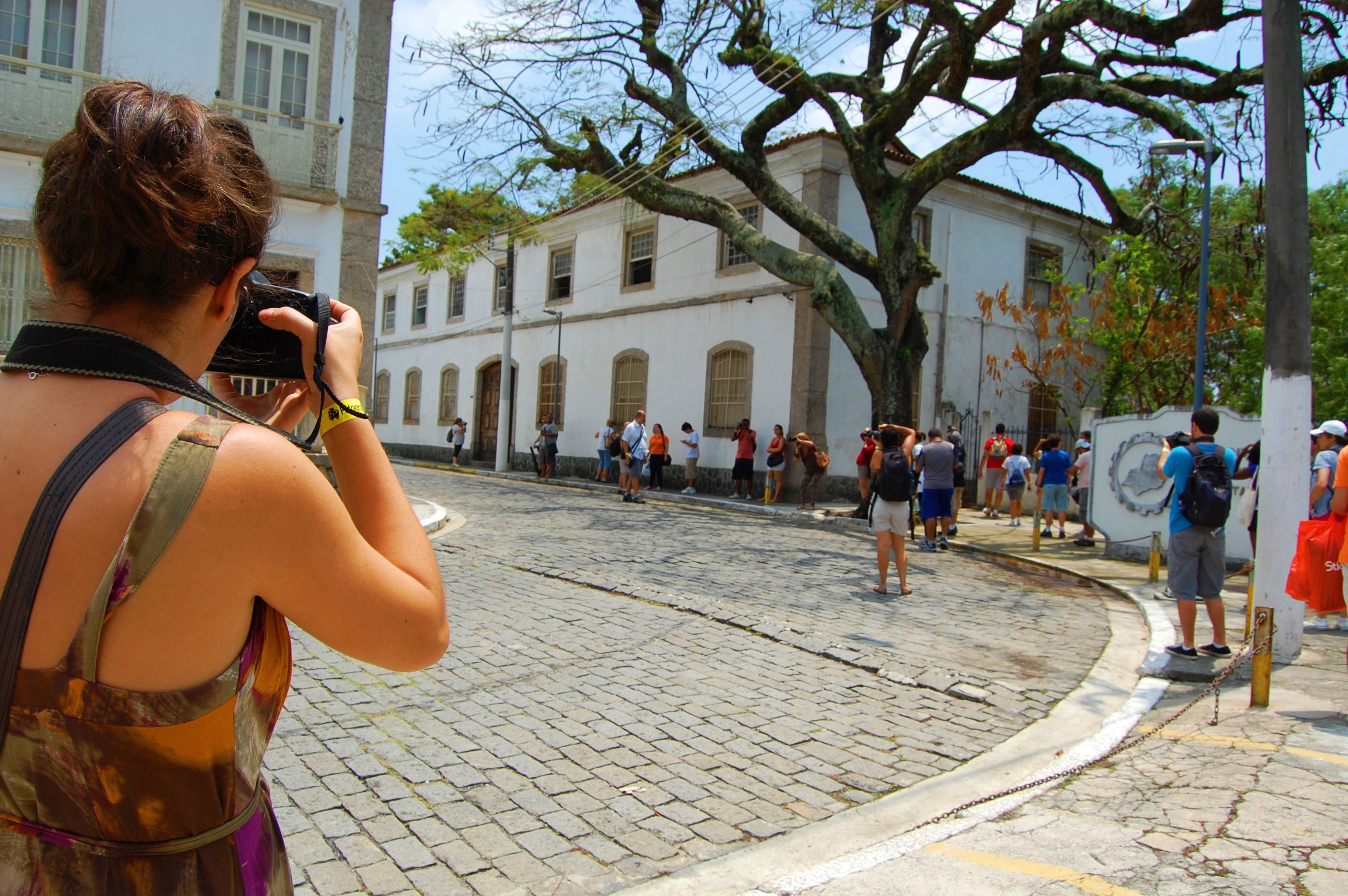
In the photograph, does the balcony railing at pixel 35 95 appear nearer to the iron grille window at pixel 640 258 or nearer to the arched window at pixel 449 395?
the iron grille window at pixel 640 258

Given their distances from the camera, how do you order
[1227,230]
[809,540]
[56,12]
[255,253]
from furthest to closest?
1. [1227,230]
2. [809,540]
3. [56,12]
4. [255,253]

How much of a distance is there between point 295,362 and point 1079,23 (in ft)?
47.6

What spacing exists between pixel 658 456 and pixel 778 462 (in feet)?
11.3

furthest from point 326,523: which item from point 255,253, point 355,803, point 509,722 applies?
point 509,722

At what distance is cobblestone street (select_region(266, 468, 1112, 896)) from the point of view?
317 cm

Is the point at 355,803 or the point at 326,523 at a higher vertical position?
the point at 326,523

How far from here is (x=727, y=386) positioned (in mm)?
19984

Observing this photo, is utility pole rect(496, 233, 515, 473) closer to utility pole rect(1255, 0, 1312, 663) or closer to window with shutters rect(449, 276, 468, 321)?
window with shutters rect(449, 276, 468, 321)

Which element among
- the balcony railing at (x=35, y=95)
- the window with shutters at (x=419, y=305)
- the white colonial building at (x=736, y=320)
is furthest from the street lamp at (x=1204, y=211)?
the window with shutters at (x=419, y=305)

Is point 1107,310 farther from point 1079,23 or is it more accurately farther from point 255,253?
point 255,253

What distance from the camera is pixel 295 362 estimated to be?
51.6 inches

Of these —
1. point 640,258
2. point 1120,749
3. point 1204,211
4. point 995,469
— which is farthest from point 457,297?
point 1120,749

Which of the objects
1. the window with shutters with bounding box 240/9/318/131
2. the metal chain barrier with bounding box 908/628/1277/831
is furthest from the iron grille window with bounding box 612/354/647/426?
the metal chain barrier with bounding box 908/628/1277/831

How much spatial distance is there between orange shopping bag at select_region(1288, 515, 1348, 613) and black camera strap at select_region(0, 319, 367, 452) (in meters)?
A: 6.46
